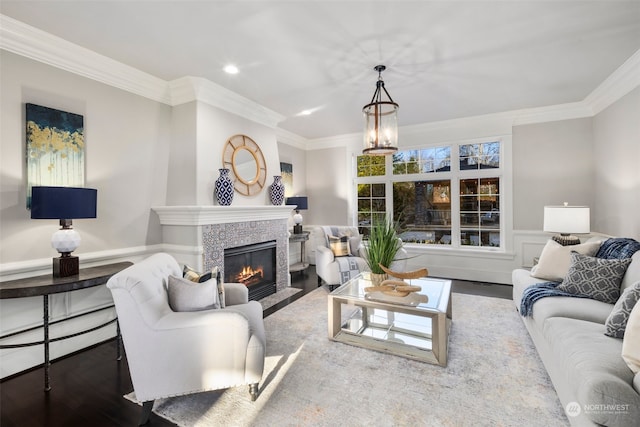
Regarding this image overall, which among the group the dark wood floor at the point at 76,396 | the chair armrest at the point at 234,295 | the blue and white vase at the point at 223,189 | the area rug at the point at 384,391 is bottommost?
the dark wood floor at the point at 76,396

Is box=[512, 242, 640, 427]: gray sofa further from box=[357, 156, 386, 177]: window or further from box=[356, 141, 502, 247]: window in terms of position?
box=[357, 156, 386, 177]: window

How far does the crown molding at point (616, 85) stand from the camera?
289cm

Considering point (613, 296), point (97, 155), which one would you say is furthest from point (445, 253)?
point (97, 155)

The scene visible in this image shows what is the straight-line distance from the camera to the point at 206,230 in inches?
127

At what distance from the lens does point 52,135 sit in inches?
96.7

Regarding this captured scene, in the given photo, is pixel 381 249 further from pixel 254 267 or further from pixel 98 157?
pixel 98 157

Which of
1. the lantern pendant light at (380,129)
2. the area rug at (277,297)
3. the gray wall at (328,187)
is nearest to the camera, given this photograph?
the lantern pendant light at (380,129)

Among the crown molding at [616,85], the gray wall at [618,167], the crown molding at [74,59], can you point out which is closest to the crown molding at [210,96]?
the crown molding at [74,59]

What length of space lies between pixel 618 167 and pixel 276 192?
426 cm

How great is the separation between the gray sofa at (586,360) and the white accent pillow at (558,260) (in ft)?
1.55

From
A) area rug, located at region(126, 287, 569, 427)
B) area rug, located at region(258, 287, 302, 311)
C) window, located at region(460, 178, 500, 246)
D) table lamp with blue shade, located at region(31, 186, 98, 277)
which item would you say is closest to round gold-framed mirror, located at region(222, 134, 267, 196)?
area rug, located at region(258, 287, 302, 311)

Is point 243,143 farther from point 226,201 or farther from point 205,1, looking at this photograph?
point 205,1

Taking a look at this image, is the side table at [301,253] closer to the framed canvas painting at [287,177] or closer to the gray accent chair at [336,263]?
the gray accent chair at [336,263]

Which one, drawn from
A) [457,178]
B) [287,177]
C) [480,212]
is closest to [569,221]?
[480,212]
